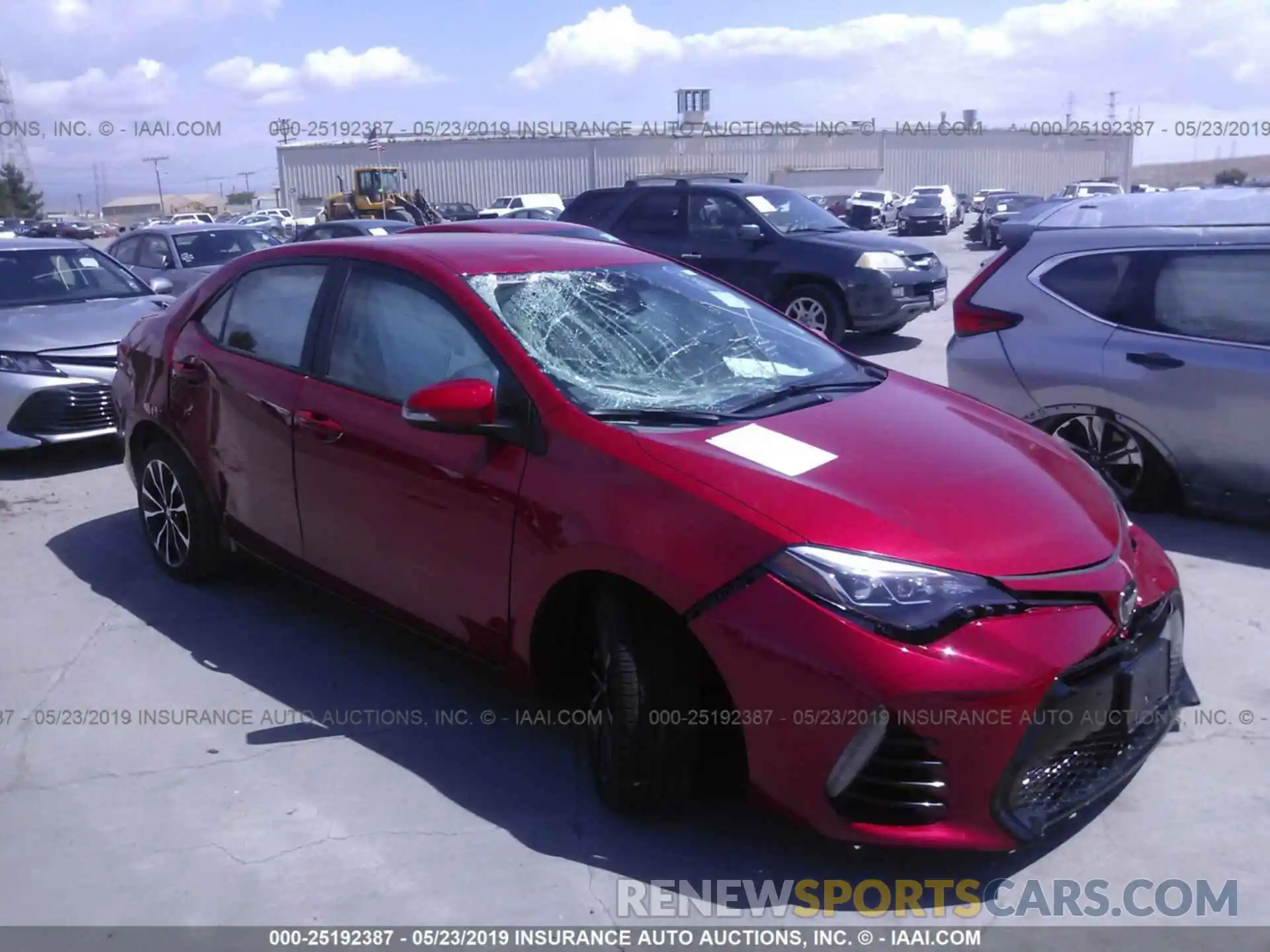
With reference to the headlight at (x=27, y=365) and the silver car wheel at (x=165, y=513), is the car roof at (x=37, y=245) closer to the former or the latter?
the headlight at (x=27, y=365)

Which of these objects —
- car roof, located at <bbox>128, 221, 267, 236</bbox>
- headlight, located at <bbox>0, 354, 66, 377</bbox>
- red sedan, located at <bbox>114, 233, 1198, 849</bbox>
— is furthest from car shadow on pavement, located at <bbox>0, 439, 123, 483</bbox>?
car roof, located at <bbox>128, 221, 267, 236</bbox>

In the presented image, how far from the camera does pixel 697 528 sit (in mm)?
2969

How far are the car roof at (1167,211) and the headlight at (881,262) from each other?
16.3 feet

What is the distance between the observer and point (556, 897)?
120 inches

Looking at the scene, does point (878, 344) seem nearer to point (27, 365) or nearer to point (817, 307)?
point (817, 307)

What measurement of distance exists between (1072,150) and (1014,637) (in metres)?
70.5

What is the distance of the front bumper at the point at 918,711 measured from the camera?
8.92 feet

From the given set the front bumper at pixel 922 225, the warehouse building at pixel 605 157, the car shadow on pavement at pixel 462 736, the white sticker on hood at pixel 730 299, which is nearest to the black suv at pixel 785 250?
the white sticker on hood at pixel 730 299

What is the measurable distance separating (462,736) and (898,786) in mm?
1658

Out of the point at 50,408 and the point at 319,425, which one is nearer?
the point at 319,425

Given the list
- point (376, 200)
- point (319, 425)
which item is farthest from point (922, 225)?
point (319, 425)

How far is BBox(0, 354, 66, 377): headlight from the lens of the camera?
729 centimetres

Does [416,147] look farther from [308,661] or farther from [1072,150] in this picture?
[308,661]

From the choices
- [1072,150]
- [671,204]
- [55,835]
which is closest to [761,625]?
[55,835]
